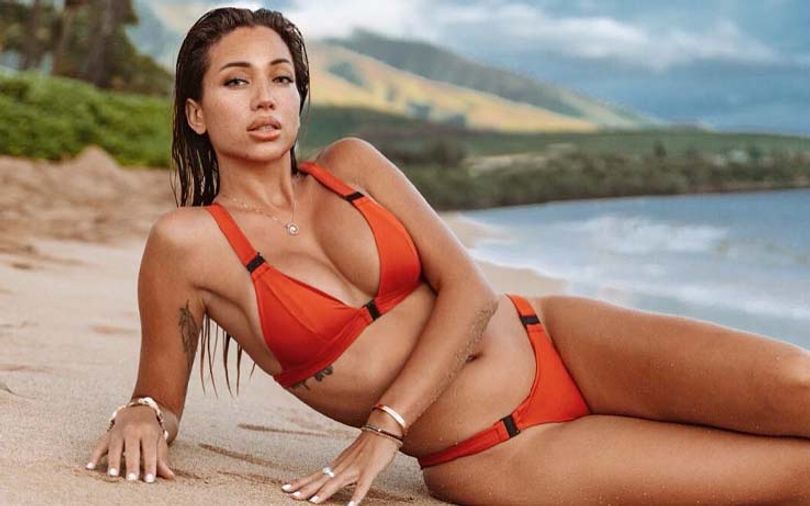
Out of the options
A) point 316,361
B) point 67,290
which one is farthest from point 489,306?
point 67,290

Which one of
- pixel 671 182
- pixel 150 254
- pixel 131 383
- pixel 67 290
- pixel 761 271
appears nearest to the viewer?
pixel 150 254

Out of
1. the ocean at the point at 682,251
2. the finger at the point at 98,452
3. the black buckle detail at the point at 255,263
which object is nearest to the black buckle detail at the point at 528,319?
the black buckle detail at the point at 255,263

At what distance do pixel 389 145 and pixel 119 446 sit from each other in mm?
12121

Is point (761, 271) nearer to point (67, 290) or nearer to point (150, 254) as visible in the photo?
point (67, 290)

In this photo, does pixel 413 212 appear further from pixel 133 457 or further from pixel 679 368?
pixel 133 457

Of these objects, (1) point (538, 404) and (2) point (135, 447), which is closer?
(2) point (135, 447)

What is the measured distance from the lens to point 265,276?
7.04 ft

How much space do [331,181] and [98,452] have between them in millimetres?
659

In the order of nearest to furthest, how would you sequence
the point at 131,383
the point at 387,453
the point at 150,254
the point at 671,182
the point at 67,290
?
the point at 387,453 → the point at 150,254 → the point at 131,383 → the point at 67,290 → the point at 671,182

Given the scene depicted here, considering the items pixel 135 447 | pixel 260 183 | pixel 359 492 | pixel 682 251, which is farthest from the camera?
pixel 682 251

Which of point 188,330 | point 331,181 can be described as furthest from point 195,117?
point 188,330

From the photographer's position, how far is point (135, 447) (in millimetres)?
2104

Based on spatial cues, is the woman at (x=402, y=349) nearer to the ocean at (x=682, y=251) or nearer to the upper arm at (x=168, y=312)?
the upper arm at (x=168, y=312)

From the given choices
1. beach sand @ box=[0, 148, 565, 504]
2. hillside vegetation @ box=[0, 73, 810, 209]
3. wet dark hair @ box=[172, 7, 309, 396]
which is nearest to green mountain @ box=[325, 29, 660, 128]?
hillside vegetation @ box=[0, 73, 810, 209]
